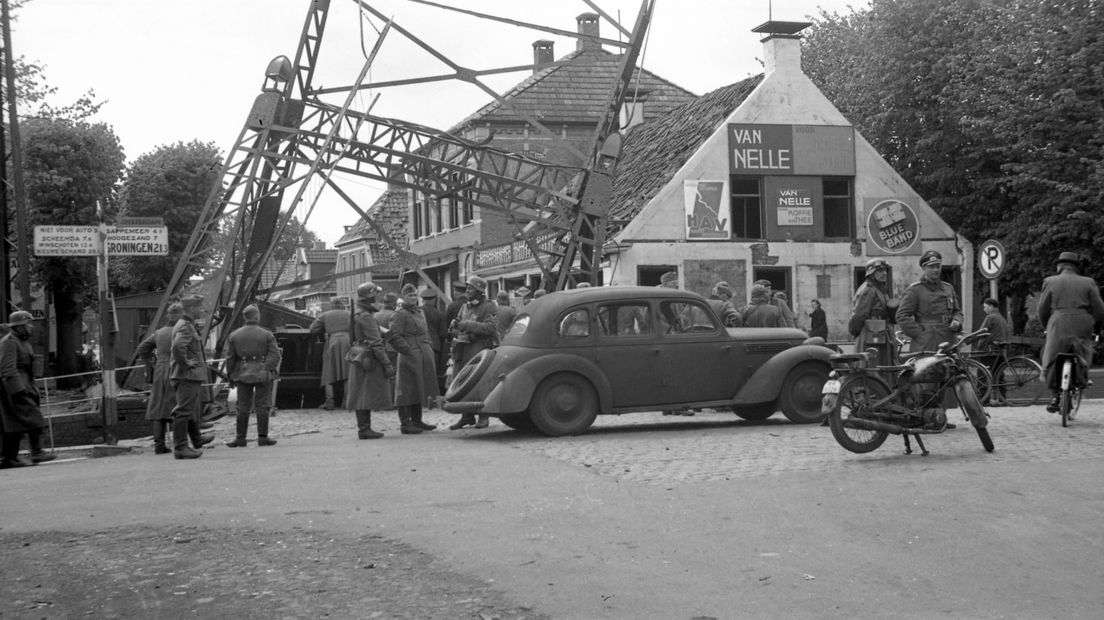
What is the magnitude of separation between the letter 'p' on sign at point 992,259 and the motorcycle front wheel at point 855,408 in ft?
46.5

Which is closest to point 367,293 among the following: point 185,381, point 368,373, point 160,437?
point 368,373

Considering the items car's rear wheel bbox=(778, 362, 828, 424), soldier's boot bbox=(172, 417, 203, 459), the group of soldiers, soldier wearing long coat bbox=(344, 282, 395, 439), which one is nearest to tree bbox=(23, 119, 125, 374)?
the group of soldiers

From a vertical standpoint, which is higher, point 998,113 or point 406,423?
point 998,113

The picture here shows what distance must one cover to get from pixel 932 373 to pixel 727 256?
2117 centimetres

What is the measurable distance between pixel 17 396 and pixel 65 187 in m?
31.6

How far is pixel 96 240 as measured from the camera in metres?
16.3

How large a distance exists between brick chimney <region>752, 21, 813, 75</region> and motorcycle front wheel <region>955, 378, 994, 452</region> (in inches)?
897

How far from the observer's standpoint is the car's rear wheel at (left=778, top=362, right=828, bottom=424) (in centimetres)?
1518

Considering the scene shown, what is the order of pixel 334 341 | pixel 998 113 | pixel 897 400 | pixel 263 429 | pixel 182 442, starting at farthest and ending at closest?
pixel 998 113, pixel 334 341, pixel 263 429, pixel 182 442, pixel 897 400

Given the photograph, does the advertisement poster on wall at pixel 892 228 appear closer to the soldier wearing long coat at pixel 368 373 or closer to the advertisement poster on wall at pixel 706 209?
the advertisement poster on wall at pixel 706 209

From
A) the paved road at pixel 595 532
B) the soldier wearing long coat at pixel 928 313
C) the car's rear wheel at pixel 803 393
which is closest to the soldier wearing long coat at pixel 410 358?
the paved road at pixel 595 532

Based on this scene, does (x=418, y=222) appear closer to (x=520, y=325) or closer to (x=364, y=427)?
(x=364, y=427)

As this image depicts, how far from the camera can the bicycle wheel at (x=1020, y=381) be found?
737 inches

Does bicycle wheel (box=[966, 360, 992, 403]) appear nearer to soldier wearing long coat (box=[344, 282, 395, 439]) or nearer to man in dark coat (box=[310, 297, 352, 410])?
soldier wearing long coat (box=[344, 282, 395, 439])
